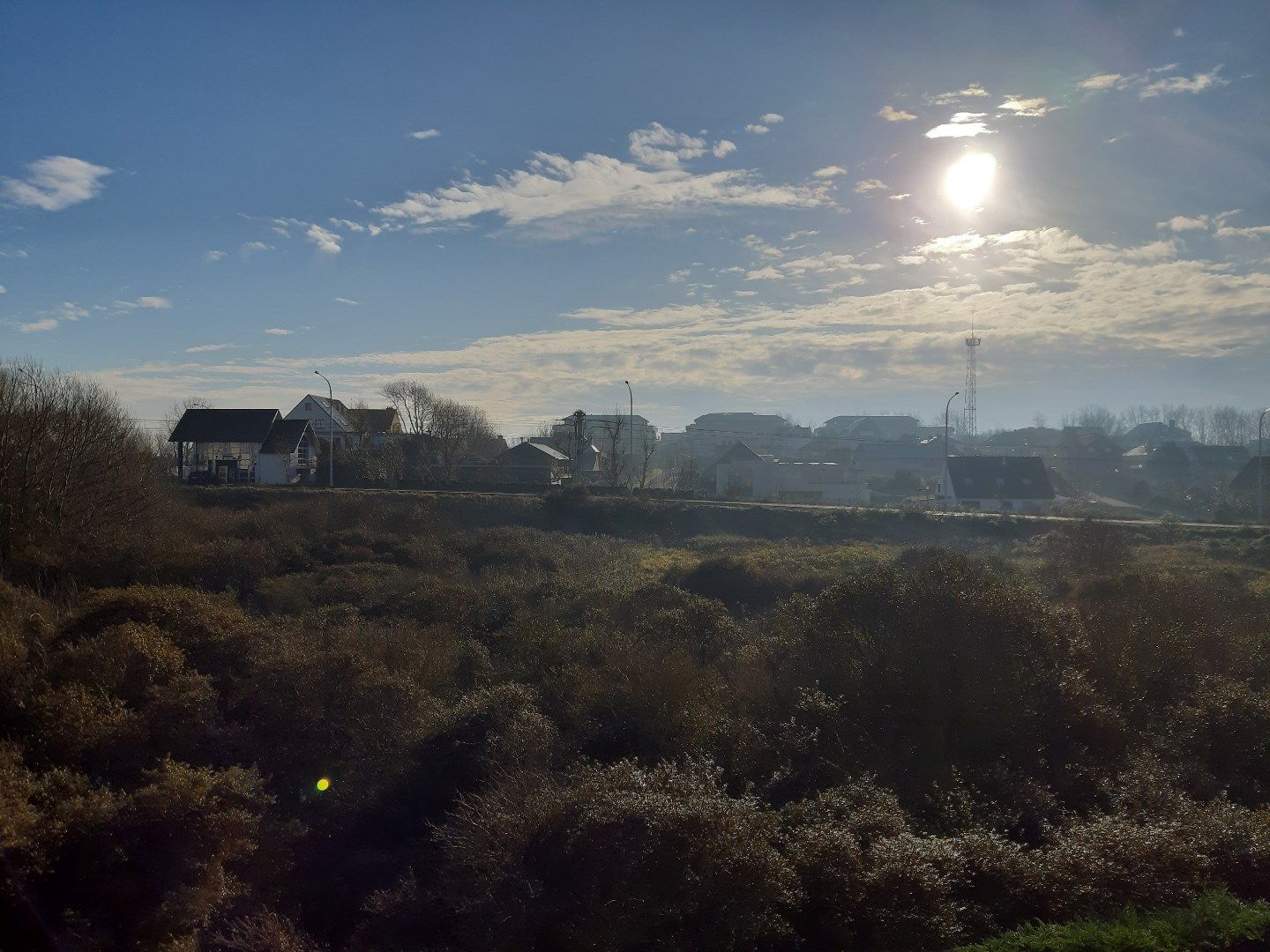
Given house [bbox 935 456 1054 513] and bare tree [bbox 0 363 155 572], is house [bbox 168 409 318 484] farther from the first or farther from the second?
house [bbox 935 456 1054 513]

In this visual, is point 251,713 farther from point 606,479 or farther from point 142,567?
point 606,479

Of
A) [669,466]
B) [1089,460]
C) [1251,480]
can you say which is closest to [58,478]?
[1251,480]

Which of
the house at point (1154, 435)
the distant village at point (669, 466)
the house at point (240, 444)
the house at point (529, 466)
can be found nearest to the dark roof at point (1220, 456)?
the distant village at point (669, 466)

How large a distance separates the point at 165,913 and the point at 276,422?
47.8 metres

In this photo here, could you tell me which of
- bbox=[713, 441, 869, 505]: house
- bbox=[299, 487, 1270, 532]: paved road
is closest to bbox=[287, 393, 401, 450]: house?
bbox=[299, 487, 1270, 532]: paved road

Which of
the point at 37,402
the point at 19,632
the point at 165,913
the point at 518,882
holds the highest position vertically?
the point at 37,402

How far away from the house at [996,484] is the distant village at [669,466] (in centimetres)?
9

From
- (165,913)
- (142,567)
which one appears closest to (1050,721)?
(165,913)

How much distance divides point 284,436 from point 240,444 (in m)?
2.41

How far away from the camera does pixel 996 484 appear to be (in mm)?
55375

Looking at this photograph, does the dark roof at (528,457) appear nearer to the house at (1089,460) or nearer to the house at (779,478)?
the house at (779,478)

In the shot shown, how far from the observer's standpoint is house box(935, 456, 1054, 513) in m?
54.0

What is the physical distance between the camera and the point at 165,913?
293 inches

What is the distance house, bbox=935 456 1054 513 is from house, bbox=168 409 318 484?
39519 mm
